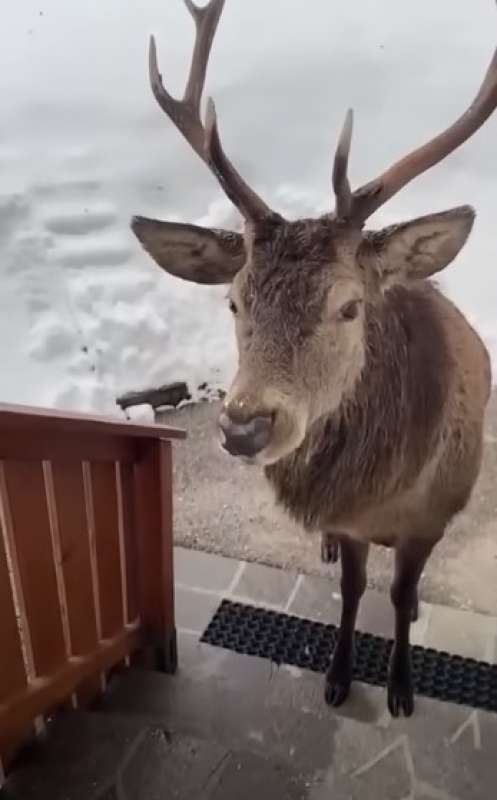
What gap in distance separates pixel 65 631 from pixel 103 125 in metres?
4.97

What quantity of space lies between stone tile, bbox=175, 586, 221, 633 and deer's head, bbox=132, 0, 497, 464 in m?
1.46

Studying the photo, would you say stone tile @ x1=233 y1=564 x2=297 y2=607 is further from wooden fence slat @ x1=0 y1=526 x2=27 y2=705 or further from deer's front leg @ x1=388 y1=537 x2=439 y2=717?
wooden fence slat @ x1=0 y1=526 x2=27 y2=705

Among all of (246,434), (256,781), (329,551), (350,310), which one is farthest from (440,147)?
(329,551)

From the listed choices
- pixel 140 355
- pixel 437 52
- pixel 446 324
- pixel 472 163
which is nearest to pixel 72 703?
pixel 446 324

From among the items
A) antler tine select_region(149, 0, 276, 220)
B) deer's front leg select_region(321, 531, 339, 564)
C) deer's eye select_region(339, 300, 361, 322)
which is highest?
antler tine select_region(149, 0, 276, 220)

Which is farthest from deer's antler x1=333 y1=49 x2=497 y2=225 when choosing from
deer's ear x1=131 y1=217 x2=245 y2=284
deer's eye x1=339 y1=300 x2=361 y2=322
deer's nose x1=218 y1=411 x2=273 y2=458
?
deer's nose x1=218 y1=411 x2=273 y2=458

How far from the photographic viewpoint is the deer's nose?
199 cm

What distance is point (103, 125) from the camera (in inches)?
269

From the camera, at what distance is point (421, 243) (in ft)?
7.72

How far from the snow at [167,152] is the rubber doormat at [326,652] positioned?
1437mm

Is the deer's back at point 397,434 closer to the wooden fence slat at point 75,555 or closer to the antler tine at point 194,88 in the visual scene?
the wooden fence slat at point 75,555

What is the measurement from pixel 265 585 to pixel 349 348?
5.44 ft

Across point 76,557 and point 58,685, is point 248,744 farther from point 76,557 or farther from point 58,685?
point 76,557

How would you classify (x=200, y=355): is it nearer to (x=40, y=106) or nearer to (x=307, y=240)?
(x=307, y=240)
